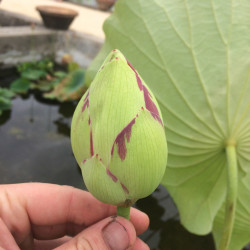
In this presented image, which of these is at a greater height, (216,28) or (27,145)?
(216,28)

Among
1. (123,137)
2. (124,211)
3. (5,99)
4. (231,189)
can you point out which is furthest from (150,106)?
(5,99)

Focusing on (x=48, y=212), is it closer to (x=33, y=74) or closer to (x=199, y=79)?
(x=199, y=79)

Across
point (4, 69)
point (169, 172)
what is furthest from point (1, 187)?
point (4, 69)

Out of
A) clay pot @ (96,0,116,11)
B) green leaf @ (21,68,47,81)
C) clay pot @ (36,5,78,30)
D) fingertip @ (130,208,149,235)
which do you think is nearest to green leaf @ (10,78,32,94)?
green leaf @ (21,68,47,81)

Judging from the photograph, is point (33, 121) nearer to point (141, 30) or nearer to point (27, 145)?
point (27, 145)

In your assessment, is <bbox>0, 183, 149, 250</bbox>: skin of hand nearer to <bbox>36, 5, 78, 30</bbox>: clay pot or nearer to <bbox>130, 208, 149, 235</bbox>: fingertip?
<bbox>130, 208, 149, 235</bbox>: fingertip
